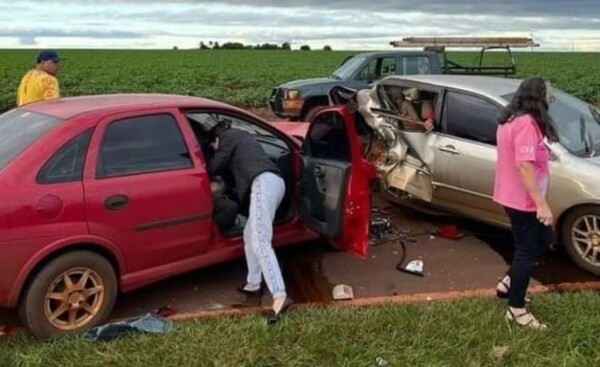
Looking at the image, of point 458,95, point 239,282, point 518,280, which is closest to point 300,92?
point 458,95

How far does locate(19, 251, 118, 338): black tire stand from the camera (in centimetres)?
432

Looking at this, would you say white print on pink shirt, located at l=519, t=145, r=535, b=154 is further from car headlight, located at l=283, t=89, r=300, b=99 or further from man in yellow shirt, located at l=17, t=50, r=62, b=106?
car headlight, located at l=283, t=89, r=300, b=99

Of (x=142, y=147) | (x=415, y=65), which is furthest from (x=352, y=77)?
(x=142, y=147)

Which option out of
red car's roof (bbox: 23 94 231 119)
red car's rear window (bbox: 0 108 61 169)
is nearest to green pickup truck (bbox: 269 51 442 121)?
red car's roof (bbox: 23 94 231 119)

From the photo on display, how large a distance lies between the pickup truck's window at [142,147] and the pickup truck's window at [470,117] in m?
3.02

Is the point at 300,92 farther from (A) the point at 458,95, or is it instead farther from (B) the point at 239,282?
(B) the point at 239,282

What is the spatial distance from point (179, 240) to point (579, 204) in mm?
3422

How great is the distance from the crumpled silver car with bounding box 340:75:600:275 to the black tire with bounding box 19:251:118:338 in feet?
11.5

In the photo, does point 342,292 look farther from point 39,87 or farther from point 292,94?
point 292,94

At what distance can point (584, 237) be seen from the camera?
5.86 meters

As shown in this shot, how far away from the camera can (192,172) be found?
16.4 feet

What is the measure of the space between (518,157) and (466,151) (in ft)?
7.64

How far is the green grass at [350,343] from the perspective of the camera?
159 inches

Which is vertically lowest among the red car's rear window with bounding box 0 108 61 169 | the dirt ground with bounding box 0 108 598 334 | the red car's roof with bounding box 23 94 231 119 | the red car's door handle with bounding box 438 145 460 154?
the dirt ground with bounding box 0 108 598 334
